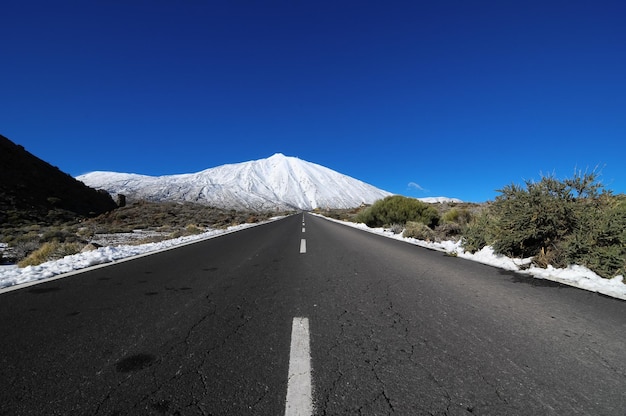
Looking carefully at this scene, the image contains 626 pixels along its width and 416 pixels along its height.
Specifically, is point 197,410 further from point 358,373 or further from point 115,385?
point 358,373

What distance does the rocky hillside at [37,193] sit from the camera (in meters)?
21.7

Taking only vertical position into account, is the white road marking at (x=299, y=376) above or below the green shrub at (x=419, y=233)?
below

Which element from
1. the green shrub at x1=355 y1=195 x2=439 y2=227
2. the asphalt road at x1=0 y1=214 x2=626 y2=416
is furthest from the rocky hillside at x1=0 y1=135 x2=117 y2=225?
the green shrub at x1=355 y1=195 x2=439 y2=227

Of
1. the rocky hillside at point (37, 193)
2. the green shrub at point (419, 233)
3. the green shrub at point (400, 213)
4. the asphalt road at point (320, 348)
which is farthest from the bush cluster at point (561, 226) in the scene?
the rocky hillside at point (37, 193)

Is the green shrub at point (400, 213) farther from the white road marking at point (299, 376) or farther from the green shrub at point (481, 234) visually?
the white road marking at point (299, 376)

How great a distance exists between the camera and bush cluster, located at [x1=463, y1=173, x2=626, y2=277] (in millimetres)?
5398

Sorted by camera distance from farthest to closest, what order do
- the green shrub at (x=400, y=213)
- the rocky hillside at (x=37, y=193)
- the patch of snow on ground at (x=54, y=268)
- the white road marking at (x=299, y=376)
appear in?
the rocky hillside at (x=37, y=193) < the green shrub at (x=400, y=213) < the patch of snow on ground at (x=54, y=268) < the white road marking at (x=299, y=376)

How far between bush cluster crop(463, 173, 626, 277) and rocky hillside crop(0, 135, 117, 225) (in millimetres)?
27132

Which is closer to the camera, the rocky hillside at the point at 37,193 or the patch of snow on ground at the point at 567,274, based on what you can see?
the patch of snow on ground at the point at 567,274

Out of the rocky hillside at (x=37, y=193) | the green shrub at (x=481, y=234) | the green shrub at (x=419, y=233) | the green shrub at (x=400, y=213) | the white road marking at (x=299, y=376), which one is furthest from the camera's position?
the rocky hillside at (x=37, y=193)

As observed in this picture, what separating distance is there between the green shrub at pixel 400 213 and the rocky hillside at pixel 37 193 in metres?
25.1

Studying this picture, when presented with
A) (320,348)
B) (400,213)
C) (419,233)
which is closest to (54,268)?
(320,348)

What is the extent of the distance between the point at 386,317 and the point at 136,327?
111 inches

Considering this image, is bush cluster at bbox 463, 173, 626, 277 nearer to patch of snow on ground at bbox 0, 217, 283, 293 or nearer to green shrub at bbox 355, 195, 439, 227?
patch of snow on ground at bbox 0, 217, 283, 293
